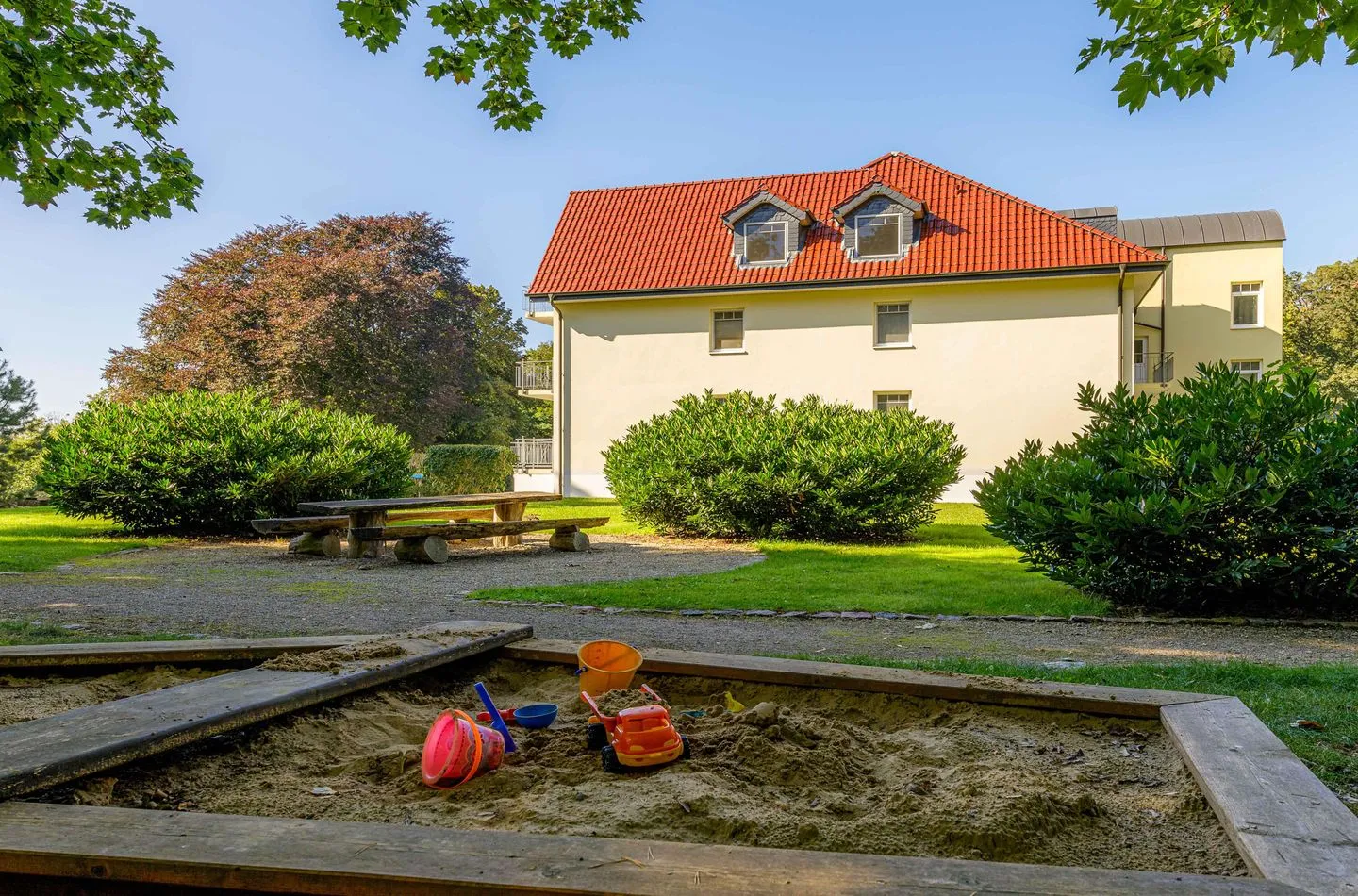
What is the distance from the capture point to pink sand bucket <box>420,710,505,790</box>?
7.93ft

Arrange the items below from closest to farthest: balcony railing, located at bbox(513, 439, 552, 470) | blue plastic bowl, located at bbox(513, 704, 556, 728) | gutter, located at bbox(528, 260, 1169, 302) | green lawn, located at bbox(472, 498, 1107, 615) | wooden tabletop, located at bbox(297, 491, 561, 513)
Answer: blue plastic bowl, located at bbox(513, 704, 556, 728) < green lawn, located at bbox(472, 498, 1107, 615) < wooden tabletop, located at bbox(297, 491, 561, 513) < gutter, located at bbox(528, 260, 1169, 302) < balcony railing, located at bbox(513, 439, 552, 470)

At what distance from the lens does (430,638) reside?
3781 mm

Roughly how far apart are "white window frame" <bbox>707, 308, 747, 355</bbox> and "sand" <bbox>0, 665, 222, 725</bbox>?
2179cm

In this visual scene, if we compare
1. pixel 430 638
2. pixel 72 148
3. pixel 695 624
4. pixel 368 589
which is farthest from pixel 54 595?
pixel 430 638

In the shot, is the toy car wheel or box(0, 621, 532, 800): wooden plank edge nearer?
box(0, 621, 532, 800): wooden plank edge

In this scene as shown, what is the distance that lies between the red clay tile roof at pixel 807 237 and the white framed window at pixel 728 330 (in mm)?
1125

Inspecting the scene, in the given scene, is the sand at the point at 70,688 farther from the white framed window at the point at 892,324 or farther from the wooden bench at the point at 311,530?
the white framed window at the point at 892,324

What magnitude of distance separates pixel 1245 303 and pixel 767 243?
1785cm

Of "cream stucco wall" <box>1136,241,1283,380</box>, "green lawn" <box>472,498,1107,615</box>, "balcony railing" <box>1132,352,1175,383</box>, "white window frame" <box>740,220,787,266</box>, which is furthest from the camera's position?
"cream stucco wall" <box>1136,241,1283,380</box>

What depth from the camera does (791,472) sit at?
554 inches

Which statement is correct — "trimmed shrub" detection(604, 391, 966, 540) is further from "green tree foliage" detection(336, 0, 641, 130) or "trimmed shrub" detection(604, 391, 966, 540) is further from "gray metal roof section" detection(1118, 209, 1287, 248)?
"gray metal roof section" detection(1118, 209, 1287, 248)

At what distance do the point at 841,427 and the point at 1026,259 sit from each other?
11.1 metres

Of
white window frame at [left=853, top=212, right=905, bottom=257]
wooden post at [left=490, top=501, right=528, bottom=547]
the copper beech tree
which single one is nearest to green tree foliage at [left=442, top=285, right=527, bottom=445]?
the copper beech tree

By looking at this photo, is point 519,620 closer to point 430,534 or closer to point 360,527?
point 430,534
